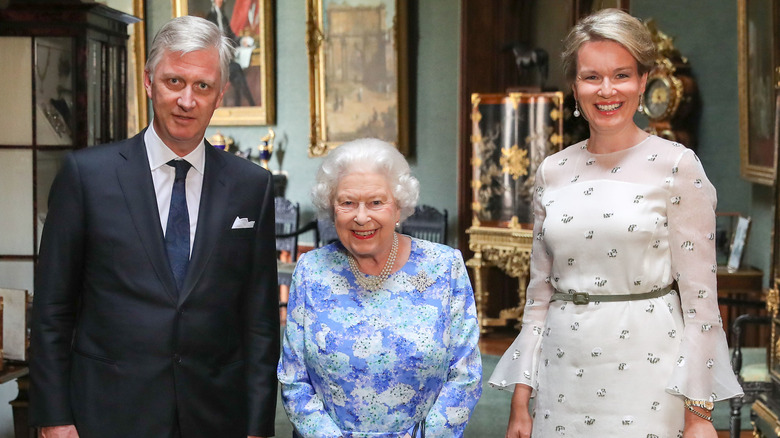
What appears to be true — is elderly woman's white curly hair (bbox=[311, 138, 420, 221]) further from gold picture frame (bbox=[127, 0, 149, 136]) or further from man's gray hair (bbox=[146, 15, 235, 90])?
gold picture frame (bbox=[127, 0, 149, 136])

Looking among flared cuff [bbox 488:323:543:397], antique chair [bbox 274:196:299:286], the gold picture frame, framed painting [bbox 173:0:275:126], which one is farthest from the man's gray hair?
the gold picture frame

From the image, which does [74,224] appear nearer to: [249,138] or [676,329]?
[676,329]

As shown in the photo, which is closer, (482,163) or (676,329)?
(676,329)

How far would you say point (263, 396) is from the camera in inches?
102

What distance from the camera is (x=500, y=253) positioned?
784 cm

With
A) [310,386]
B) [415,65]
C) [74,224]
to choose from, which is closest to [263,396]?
[310,386]

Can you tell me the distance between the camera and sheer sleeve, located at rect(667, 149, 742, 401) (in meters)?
2.30

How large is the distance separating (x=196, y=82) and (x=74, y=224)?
48cm

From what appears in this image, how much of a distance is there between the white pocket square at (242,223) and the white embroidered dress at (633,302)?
799mm

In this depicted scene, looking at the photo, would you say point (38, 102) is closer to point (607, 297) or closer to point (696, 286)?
point (607, 297)

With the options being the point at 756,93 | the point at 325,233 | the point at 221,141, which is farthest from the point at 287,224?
the point at 756,93

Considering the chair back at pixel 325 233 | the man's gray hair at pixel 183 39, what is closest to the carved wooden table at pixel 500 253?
the chair back at pixel 325 233

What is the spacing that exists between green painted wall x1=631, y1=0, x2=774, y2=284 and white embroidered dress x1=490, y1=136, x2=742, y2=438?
16.3ft

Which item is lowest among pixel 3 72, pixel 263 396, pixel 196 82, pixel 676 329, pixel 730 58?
pixel 263 396
